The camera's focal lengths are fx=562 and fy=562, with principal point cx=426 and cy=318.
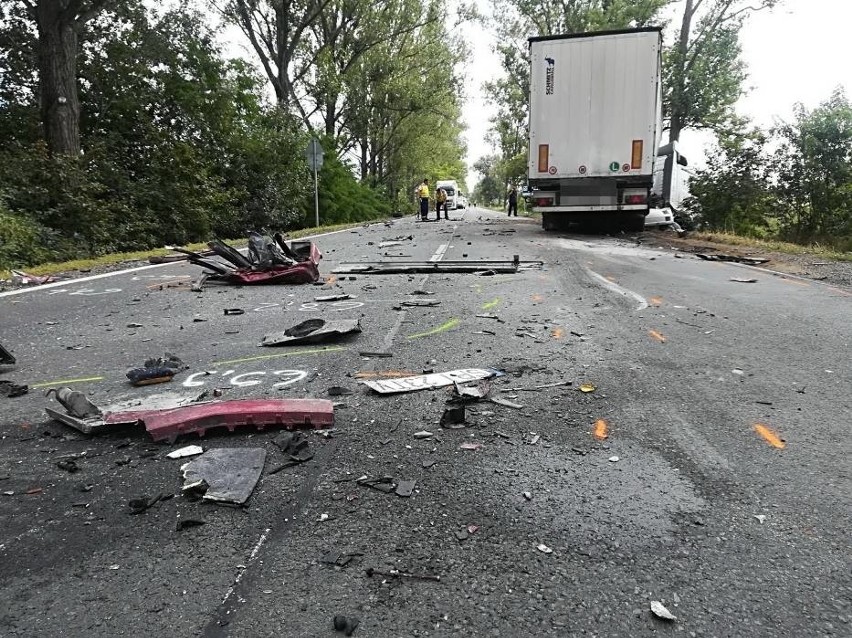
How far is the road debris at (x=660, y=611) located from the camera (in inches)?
60.9

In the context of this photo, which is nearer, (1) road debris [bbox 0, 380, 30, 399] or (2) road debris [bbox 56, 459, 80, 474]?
(2) road debris [bbox 56, 459, 80, 474]

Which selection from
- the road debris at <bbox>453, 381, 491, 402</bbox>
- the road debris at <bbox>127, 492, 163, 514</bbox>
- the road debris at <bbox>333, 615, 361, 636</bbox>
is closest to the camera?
the road debris at <bbox>333, 615, 361, 636</bbox>

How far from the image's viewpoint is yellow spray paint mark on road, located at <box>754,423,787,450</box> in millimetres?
2666

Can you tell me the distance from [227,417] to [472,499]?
130 cm

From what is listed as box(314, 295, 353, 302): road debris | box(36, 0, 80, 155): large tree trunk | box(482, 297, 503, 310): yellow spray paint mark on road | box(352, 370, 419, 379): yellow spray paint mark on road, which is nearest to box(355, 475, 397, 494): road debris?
box(352, 370, 419, 379): yellow spray paint mark on road

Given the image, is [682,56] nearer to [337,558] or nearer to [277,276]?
[277,276]

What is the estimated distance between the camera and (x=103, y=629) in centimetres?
151

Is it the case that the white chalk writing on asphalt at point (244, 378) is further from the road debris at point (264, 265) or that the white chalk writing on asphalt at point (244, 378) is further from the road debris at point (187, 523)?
the road debris at point (264, 265)

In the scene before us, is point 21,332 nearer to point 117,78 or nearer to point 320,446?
point 320,446

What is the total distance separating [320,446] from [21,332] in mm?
A: 3838

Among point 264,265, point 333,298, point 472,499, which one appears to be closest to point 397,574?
point 472,499

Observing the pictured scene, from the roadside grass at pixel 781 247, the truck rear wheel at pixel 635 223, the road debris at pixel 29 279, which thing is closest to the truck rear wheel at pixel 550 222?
the truck rear wheel at pixel 635 223

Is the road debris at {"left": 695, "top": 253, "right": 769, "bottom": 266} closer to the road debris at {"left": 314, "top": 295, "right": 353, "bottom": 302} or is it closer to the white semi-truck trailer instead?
the white semi-truck trailer

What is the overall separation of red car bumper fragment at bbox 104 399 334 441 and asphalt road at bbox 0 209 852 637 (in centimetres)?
7
